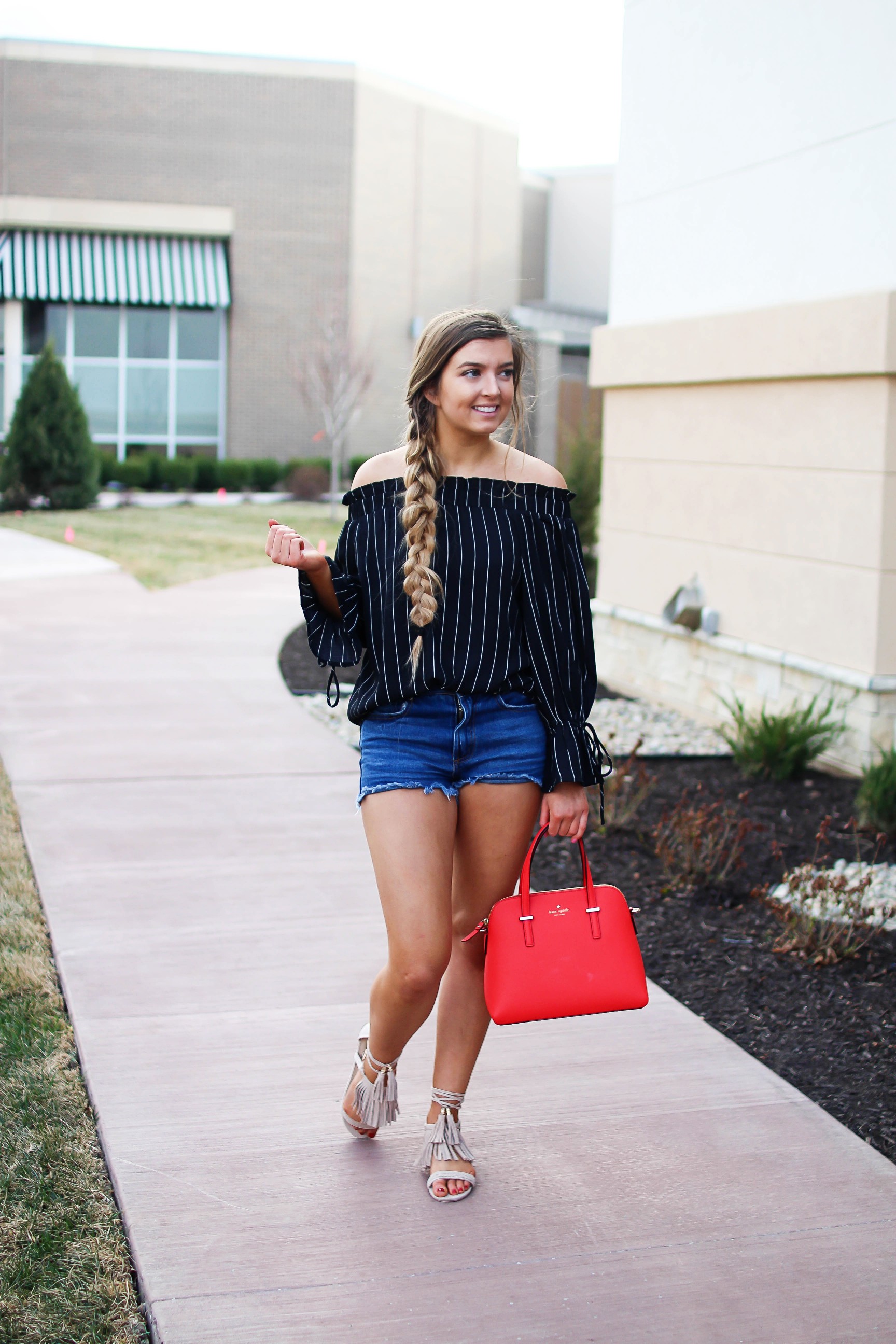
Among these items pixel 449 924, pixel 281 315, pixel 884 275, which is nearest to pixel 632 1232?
pixel 449 924

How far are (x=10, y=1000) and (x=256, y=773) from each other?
294 centimetres

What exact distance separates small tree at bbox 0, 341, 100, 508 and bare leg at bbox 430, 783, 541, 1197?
21.5 meters

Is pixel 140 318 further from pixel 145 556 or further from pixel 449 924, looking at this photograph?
pixel 449 924

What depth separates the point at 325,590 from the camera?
10.0ft

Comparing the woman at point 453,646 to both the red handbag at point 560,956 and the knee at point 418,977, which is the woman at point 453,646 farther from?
the red handbag at point 560,956

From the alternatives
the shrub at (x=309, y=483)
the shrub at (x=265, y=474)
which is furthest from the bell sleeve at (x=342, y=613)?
the shrub at (x=265, y=474)

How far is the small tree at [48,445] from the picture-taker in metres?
23.1

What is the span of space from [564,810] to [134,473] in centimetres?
2710

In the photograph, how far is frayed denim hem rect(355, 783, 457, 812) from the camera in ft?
9.73

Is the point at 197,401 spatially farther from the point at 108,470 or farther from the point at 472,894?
the point at 472,894

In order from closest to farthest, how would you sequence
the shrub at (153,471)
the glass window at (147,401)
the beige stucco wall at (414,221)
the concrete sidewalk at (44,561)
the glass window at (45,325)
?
1. the concrete sidewalk at (44,561)
2. the shrub at (153,471)
3. the glass window at (45,325)
4. the glass window at (147,401)
5. the beige stucco wall at (414,221)

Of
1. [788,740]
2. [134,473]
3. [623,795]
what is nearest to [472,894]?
[623,795]

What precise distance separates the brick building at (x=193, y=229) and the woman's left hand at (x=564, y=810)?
92.2 feet

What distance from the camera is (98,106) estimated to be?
1181 inches
